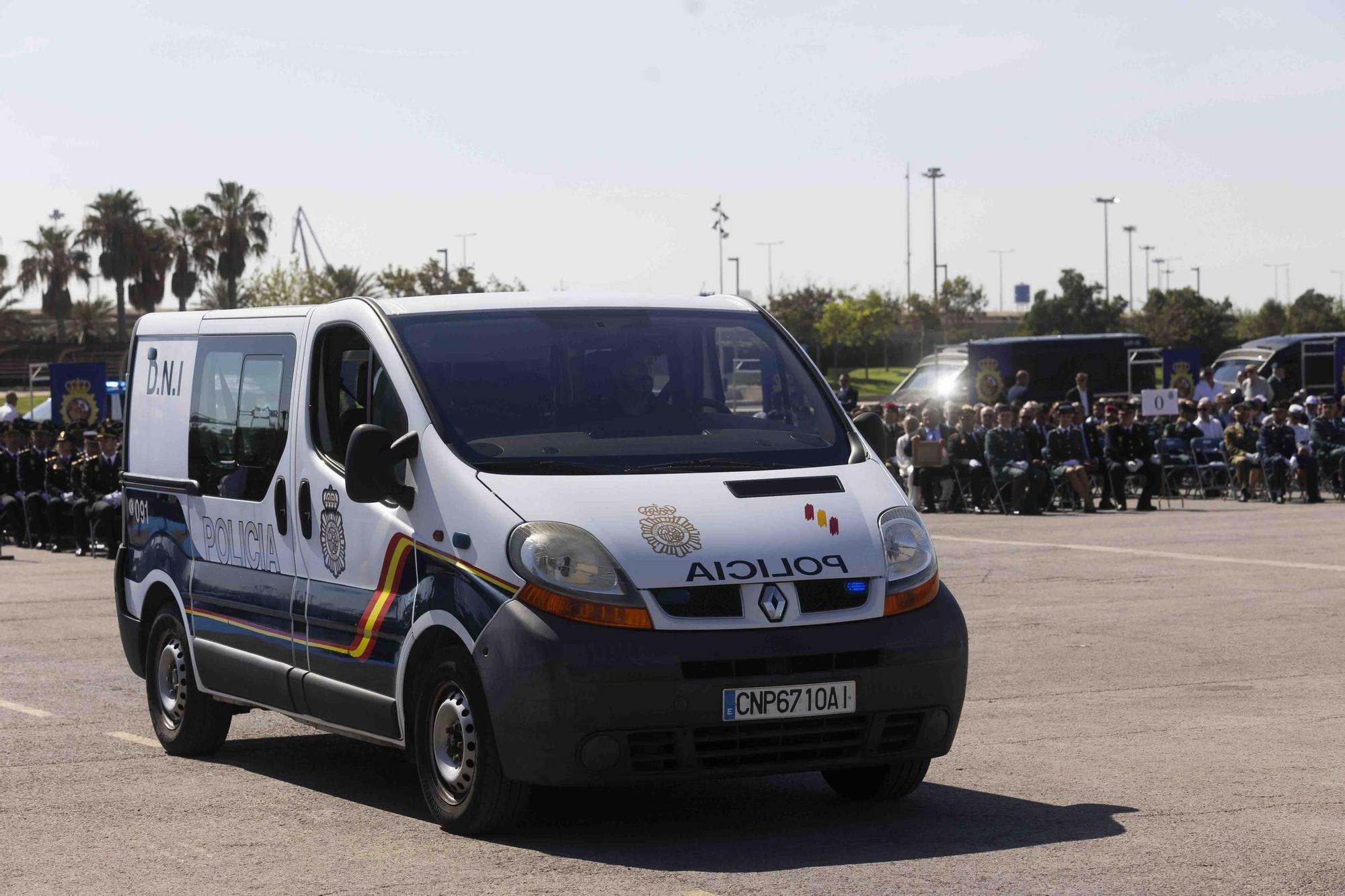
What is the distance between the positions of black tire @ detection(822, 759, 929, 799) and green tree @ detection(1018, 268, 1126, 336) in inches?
3937

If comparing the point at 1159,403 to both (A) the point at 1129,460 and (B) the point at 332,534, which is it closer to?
(A) the point at 1129,460

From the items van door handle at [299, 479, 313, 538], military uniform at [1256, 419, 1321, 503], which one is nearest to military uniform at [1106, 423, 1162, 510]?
military uniform at [1256, 419, 1321, 503]

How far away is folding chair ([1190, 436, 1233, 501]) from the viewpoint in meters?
29.6

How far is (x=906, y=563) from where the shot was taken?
693 cm

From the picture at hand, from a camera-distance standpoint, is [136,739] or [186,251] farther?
[186,251]

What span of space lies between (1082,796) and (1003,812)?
45cm

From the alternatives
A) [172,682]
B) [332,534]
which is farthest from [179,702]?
[332,534]

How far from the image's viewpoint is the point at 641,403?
742 cm

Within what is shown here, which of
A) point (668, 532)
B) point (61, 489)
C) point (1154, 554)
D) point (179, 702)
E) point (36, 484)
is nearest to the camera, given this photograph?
point (668, 532)

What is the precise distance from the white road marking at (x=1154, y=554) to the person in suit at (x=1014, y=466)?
3925 millimetres

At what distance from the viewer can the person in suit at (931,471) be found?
91.2 feet

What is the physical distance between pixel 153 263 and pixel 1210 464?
73.6m

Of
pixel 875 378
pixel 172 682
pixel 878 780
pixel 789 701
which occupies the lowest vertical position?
pixel 878 780

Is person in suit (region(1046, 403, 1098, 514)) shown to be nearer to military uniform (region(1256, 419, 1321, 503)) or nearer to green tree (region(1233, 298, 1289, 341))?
military uniform (region(1256, 419, 1321, 503))
